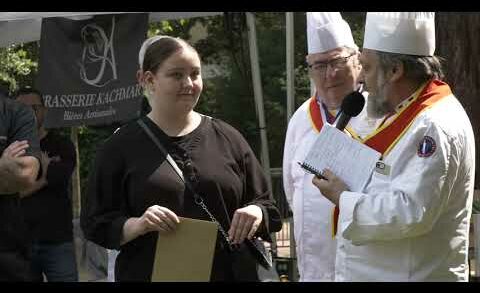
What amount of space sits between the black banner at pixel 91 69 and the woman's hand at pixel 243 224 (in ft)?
14.9

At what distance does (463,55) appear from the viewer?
291 inches

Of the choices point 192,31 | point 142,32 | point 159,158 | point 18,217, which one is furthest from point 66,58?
point 192,31

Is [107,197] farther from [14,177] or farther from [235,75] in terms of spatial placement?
[235,75]

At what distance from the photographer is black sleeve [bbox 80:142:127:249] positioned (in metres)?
3.48

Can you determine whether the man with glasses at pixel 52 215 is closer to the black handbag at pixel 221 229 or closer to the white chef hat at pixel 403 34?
the black handbag at pixel 221 229

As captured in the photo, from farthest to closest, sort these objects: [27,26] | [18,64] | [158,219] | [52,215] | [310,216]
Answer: [18,64]
[27,26]
[52,215]
[310,216]
[158,219]

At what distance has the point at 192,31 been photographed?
18781 millimetres

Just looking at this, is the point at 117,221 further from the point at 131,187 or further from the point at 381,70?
the point at 381,70

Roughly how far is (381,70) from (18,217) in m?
1.68

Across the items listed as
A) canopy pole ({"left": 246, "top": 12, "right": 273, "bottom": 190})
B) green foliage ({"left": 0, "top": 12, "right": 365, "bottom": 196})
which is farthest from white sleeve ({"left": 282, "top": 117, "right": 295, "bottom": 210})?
green foliage ({"left": 0, "top": 12, "right": 365, "bottom": 196})

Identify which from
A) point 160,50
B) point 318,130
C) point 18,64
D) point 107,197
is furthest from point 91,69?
point 18,64

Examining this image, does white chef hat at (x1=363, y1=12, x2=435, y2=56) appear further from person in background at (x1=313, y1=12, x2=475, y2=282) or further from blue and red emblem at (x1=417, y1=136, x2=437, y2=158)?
blue and red emblem at (x1=417, y1=136, x2=437, y2=158)

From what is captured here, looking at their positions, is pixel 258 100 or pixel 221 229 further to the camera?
pixel 258 100

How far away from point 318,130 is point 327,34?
0.57 meters
